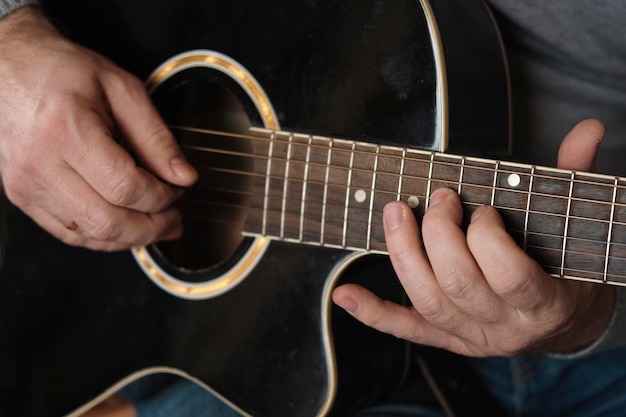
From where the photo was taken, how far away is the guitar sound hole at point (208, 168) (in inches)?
36.9

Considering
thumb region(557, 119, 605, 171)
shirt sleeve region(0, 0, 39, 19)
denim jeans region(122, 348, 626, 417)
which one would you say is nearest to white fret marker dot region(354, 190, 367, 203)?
thumb region(557, 119, 605, 171)

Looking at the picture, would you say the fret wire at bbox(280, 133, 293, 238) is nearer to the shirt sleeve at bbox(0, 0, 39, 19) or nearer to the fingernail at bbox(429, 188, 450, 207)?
the fingernail at bbox(429, 188, 450, 207)

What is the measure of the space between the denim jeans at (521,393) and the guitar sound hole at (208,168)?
19cm

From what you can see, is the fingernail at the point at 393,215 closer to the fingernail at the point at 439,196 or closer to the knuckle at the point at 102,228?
the fingernail at the point at 439,196

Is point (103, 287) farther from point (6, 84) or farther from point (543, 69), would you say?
point (543, 69)

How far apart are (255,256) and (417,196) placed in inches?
9.2

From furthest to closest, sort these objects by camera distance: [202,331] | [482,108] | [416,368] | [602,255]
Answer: [416,368] < [202,331] < [482,108] < [602,255]

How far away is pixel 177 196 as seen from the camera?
0.92 meters

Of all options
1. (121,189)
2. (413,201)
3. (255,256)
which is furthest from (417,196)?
(121,189)

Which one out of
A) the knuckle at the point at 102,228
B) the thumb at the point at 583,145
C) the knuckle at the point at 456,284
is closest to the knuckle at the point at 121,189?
the knuckle at the point at 102,228

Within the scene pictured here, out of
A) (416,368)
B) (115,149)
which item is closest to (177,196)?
(115,149)

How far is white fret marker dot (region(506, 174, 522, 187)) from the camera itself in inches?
29.3

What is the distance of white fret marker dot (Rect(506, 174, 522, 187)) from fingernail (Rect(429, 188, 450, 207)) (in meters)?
0.06

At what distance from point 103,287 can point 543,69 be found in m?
0.69
